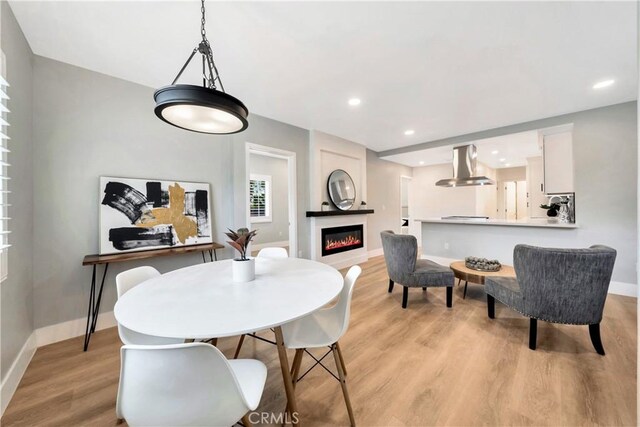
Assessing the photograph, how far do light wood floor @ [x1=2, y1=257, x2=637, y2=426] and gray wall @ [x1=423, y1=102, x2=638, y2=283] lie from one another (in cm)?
130

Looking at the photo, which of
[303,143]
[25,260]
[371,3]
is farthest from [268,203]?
[371,3]

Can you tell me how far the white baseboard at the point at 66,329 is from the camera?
216cm

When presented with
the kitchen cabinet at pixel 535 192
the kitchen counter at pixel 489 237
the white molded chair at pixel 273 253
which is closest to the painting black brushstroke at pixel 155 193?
the white molded chair at pixel 273 253

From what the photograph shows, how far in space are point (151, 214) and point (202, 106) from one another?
6.37 ft

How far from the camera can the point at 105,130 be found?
246cm

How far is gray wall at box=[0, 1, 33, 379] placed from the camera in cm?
164

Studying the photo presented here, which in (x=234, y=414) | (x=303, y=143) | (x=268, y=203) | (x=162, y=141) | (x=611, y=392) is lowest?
(x=611, y=392)

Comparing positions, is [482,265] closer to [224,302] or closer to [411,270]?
[411,270]

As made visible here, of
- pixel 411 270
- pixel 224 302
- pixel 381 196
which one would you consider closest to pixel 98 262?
pixel 224 302

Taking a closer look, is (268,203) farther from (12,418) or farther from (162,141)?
(12,418)

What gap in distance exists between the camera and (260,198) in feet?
21.9

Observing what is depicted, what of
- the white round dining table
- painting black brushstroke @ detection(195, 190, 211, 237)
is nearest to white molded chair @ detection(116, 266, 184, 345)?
the white round dining table

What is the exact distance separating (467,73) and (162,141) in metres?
3.36

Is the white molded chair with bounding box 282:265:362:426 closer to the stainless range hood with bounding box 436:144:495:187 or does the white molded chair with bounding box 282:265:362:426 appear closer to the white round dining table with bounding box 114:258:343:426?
the white round dining table with bounding box 114:258:343:426
